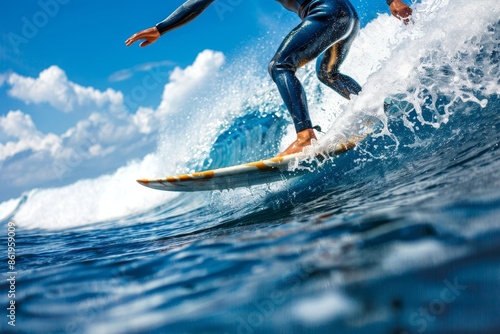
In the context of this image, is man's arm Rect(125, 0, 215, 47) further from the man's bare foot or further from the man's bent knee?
the man's bare foot

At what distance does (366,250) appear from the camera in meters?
1.39


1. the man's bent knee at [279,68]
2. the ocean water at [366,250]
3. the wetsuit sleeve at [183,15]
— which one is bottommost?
the ocean water at [366,250]

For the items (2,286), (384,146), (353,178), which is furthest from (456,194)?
(2,286)

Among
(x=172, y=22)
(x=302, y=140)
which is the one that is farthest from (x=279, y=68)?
(x=172, y=22)

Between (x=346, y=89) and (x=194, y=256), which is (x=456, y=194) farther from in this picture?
(x=346, y=89)

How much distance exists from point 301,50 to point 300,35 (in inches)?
5.0

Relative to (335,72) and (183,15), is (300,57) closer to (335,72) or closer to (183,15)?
(335,72)

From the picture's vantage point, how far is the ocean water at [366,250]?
1096 mm

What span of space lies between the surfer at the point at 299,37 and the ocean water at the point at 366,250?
0.33m

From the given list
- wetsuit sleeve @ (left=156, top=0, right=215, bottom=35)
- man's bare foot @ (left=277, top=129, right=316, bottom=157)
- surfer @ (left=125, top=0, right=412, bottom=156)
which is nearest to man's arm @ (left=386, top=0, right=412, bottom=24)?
surfer @ (left=125, top=0, right=412, bottom=156)

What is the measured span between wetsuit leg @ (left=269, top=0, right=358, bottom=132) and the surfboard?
0.30m

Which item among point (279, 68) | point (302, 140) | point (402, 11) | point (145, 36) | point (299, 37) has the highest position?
point (145, 36)

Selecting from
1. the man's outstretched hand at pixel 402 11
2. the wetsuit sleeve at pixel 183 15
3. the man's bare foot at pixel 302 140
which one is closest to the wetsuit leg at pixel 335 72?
the man's outstretched hand at pixel 402 11

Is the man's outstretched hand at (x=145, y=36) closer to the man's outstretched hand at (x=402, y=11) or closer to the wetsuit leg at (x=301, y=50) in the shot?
the wetsuit leg at (x=301, y=50)
